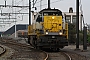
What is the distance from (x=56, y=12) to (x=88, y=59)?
735 centimetres

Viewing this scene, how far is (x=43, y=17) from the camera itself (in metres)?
20.7

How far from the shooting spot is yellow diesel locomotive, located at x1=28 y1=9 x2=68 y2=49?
1975 centimetres

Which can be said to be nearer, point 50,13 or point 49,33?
point 49,33

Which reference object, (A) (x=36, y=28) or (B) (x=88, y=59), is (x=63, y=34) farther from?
(B) (x=88, y=59)

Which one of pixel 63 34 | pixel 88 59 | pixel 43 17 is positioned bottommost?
pixel 88 59

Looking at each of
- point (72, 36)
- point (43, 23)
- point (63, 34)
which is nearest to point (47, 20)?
point (43, 23)

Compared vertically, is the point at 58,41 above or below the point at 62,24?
below

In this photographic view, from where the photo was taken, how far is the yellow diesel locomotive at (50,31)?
19750 millimetres

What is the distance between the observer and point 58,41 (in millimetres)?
19797

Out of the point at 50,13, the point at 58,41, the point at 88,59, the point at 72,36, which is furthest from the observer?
the point at 72,36

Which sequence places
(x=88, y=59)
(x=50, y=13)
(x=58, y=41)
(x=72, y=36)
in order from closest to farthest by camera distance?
(x=88, y=59) → (x=58, y=41) → (x=50, y=13) → (x=72, y=36)

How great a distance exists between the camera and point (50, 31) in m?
20.1

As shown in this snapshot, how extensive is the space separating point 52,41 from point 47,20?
1901 millimetres

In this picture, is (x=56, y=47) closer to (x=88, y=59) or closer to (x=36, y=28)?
(x=36, y=28)
